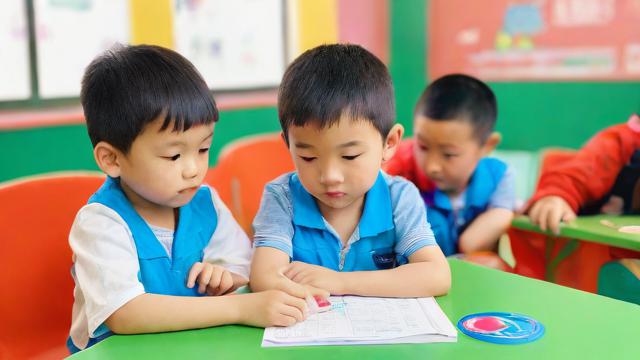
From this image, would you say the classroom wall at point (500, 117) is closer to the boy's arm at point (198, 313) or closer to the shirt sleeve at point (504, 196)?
the shirt sleeve at point (504, 196)

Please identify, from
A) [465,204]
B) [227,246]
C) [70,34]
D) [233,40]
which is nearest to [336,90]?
[227,246]

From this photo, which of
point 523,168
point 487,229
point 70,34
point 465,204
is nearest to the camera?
point 487,229

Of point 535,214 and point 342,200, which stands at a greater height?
point 342,200

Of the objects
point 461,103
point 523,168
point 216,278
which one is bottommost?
point 523,168

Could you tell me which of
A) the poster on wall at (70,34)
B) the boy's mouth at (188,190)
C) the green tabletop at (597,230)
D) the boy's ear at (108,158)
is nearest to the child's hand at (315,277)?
the boy's mouth at (188,190)

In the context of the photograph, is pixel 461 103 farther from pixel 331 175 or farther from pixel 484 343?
pixel 484 343

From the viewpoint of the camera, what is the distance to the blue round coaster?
2.72ft

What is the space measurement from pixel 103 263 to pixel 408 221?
1.79 feet

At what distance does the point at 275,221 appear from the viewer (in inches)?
45.9

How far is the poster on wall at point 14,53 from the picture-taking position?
9.48 feet

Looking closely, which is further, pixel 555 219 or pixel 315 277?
pixel 555 219

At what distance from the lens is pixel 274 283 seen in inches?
41.0

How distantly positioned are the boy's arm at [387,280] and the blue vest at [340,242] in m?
0.12

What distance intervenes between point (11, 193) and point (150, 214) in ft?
1.01
